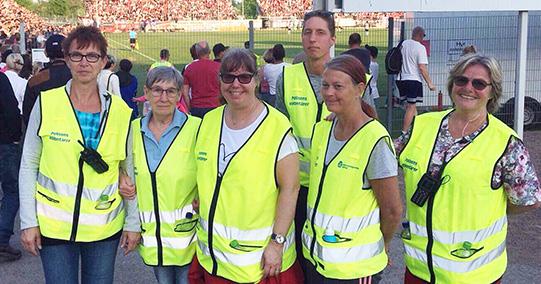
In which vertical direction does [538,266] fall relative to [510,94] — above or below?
below

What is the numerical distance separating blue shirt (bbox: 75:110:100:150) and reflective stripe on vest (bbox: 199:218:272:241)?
2.77 feet

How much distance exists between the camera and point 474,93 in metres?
3.06

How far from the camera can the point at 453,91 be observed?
3.16 metres

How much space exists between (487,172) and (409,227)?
50cm

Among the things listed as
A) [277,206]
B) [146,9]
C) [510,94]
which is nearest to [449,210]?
[277,206]

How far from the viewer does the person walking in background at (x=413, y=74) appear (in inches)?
440

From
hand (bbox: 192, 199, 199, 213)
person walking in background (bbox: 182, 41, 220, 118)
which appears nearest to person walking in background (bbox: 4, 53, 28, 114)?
person walking in background (bbox: 182, 41, 220, 118)

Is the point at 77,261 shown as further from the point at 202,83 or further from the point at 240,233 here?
the point at 202,83

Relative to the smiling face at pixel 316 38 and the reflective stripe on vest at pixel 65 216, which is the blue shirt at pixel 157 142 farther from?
the smiling face at pixel 316 38

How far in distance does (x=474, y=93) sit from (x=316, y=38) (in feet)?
3.55

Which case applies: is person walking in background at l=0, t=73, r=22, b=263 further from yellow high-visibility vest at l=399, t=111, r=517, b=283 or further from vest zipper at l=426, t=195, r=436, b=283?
vest zipper at l=426, t=195, r=436, b=283

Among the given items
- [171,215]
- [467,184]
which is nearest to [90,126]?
[171,215]

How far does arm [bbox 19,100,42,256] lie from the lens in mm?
3463

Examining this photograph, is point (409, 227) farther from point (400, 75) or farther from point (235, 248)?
point (400, 75)
